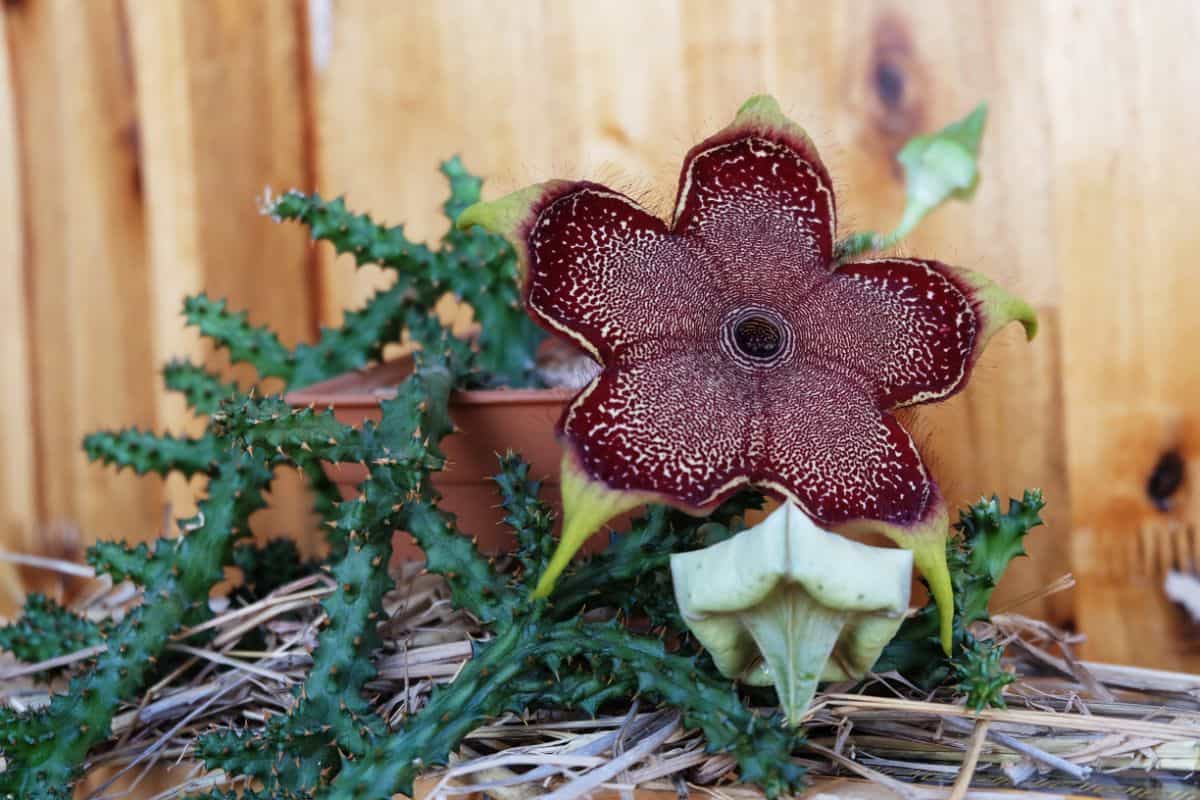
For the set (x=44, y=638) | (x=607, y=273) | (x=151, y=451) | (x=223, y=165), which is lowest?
(x=44, y=638)

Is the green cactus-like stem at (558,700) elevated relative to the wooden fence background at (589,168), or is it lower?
lower

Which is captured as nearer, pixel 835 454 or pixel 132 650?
pixel 835 454

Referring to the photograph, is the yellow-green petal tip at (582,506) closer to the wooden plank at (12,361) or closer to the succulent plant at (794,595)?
the succulent plant at (794,595)

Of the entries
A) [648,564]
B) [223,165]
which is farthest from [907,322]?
[223,165]

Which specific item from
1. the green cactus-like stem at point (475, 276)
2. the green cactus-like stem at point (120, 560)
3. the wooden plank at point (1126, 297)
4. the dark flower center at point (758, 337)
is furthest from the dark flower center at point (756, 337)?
the wooden plank at point (1126, 297)

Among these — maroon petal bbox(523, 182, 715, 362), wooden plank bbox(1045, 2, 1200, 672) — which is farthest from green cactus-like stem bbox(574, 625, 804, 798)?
wooden plank bbox(1045, 2, 1200, 672)

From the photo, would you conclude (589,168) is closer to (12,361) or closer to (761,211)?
(761,211)

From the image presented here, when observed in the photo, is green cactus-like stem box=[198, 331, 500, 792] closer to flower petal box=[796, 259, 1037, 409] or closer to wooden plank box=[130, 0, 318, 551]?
flower petal box=[796, 259, 1037, 409]
